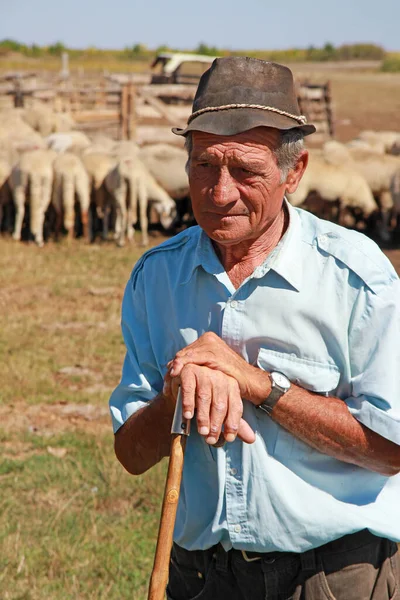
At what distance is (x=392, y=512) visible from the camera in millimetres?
2098

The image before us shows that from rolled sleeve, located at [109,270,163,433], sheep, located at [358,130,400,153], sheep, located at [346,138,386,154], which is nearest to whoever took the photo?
rolled sleeve, located at [109,270,163,433]

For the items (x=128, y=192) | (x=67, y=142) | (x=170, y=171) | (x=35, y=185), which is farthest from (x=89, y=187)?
(x=67, y=142)

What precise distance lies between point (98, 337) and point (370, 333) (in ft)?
20.4

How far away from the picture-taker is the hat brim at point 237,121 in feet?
6.38

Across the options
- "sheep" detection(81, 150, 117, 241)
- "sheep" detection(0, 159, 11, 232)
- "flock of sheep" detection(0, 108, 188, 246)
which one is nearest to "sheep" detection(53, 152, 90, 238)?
"flock of sheep" detection(0, 108, 188, 246)

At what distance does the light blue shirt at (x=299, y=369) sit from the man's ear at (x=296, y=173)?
6 centimetres

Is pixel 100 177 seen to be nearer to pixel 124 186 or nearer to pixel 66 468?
pixel 124 186

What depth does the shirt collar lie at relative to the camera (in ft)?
6.70

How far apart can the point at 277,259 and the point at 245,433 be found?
402 millimetres

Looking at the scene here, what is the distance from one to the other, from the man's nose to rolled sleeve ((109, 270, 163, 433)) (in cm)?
35

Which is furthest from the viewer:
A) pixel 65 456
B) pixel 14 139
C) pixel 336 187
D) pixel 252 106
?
pixel 14 139

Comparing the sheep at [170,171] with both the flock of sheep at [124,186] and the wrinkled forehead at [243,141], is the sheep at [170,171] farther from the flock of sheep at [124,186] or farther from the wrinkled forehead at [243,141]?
the wrinkled forehead at [243,141]

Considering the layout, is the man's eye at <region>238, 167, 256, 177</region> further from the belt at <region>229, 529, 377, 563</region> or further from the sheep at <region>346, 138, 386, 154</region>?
the sheep at <region>346, 138, 386, 154</region>

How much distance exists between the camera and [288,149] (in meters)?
2.07
